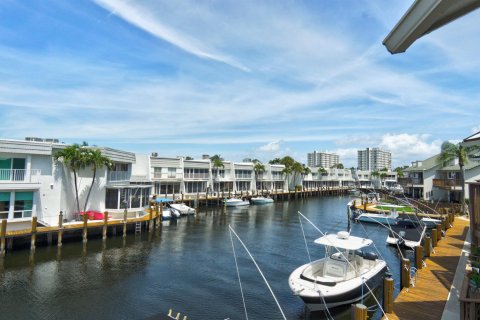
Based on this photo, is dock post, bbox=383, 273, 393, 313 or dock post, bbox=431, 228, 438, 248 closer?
dock post, bbox=383, 273, 393, 313

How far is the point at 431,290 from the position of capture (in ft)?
46.6


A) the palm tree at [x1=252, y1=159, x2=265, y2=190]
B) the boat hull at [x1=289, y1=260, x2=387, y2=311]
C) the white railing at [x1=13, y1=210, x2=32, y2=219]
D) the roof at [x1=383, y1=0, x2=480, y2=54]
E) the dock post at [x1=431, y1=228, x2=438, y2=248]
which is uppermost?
the palm tree at [x1=252, y1=159, x2=265, y2=190]

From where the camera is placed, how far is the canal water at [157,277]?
58.1ft

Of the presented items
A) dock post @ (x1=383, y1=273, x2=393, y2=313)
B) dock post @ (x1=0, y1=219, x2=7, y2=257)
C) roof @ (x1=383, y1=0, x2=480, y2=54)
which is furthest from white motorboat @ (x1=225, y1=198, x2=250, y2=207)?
roof @ (x1=383, y1=0, x2=480, y2=54)

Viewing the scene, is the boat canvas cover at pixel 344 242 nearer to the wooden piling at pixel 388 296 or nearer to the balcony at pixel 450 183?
the wooden piling at pixel 388 296

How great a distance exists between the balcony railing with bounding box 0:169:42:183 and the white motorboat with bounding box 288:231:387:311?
2635 cm

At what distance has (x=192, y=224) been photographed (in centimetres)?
4528

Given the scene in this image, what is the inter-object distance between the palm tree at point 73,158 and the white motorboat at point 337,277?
83.0 feet

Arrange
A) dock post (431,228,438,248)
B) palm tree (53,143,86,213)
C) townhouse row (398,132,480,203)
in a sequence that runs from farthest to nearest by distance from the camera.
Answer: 1. townhouse row (398,132,480,203)
2. palm tree (53,143,86,213)
3. dock post (431,228,438,248)

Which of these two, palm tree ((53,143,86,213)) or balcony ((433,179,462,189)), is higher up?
palm tree ((53,143,86,213))

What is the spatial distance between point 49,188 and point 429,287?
107 feet

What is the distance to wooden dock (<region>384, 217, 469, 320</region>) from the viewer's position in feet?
40.0

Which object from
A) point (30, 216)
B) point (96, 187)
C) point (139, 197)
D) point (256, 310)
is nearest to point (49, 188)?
point (30, 216)

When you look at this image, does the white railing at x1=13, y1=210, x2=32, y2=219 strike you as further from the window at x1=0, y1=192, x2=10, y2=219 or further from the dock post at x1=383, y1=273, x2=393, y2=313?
the dock post at x1=383, y1=273, x2=393, y2=313
